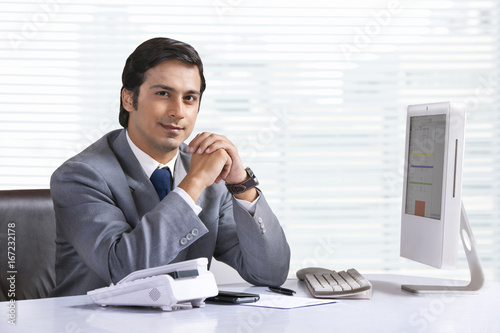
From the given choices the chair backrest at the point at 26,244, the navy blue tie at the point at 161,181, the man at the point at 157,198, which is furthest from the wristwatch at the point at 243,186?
the chair backrest at the point at 26,244

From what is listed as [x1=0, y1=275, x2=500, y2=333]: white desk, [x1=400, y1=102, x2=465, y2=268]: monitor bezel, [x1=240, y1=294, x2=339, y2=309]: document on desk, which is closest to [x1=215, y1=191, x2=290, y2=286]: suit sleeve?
[x1=240, y1=294, x2=339, y2=309]: document on desk

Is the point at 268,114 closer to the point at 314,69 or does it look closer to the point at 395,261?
the point at 314,69

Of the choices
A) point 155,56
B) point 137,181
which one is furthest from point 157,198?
point 155,56

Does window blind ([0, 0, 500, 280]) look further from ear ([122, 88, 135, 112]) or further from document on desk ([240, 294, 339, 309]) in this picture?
document on desk ([240, 294, 339, 309])

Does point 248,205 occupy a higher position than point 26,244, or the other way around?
point 248,205

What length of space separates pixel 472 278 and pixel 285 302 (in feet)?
1.85

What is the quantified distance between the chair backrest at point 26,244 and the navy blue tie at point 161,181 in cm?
41

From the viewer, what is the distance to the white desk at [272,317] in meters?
1.25

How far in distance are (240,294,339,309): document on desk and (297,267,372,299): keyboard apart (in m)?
0.03

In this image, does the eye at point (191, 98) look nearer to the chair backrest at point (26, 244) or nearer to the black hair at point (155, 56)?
the black hair at point (155, 56)

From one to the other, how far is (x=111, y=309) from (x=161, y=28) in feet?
7.27

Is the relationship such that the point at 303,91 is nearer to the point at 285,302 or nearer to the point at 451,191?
the point at 451,191

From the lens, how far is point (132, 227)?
184 cm

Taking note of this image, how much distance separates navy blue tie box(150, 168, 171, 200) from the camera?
192 cm
